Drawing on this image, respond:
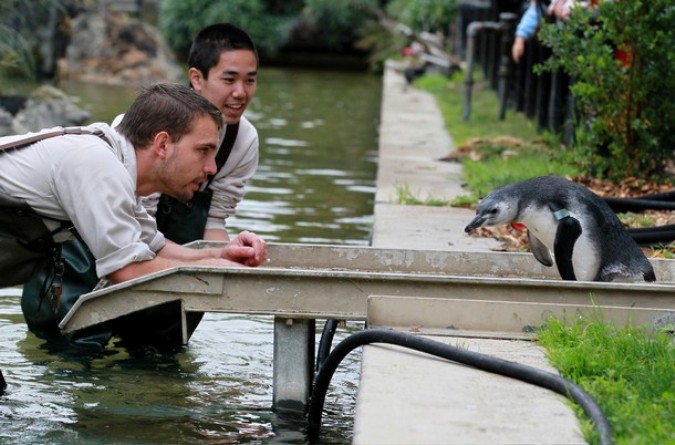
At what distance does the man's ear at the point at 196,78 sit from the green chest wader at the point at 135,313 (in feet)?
1.16

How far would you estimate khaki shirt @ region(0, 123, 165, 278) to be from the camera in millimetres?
5477

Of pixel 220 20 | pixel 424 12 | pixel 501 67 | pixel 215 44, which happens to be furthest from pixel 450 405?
pixel 220 20

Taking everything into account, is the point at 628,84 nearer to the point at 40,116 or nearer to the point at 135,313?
the point at 135,313

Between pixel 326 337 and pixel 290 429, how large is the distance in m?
0.73

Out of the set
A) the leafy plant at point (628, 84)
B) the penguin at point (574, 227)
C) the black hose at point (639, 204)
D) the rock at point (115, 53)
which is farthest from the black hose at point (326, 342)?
the rock at point (115, 53)

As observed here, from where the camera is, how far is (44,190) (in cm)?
559

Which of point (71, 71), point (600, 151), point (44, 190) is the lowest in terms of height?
point (71, 71)

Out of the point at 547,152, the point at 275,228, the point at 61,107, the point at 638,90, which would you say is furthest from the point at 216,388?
the point at 61,107

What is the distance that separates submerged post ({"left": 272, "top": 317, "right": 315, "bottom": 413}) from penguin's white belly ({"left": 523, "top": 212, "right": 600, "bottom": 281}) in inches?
47.1

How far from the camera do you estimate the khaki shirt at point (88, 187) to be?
5.48 metres

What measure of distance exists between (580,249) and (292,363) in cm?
145

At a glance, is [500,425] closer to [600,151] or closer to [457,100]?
[600,151]

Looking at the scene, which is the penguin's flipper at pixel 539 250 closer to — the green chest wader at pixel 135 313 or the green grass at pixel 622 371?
the green grass at pixel 622 371

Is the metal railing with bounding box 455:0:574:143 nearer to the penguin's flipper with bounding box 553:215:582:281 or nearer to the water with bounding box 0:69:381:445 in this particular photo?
the water with bounding box 0:69:381:445
